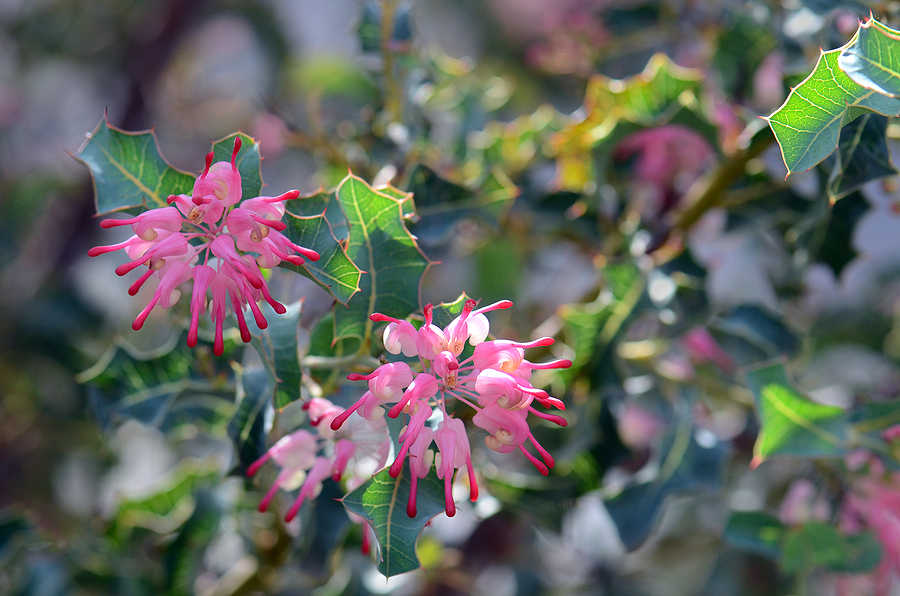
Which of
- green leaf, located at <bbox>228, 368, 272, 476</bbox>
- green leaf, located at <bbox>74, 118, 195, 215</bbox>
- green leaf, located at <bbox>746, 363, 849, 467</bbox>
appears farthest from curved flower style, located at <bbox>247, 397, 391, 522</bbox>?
green leaf, located at <bbox>746, 363, 849, 467</bbox>

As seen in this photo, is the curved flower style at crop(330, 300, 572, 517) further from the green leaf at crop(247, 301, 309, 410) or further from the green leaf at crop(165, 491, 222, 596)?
the green leaf at crop(165, 491, 222, 596)

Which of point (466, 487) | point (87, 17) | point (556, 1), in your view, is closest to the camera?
point (466, 487)

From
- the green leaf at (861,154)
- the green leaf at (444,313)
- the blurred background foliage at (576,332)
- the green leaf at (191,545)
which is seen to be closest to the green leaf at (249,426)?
the blurred background foliage at (576,332)

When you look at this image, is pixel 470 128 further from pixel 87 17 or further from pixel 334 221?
pixel 87 17

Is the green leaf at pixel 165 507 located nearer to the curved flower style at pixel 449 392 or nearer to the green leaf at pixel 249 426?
the green leaf at pixel 249 426

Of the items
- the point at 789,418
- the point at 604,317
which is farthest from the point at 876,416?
the point at 604,317

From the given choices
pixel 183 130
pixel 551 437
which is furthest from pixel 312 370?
pixel 183 130

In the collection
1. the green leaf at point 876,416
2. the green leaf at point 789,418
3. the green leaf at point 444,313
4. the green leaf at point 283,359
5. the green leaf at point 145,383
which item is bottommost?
the green leaf at point 876,416
